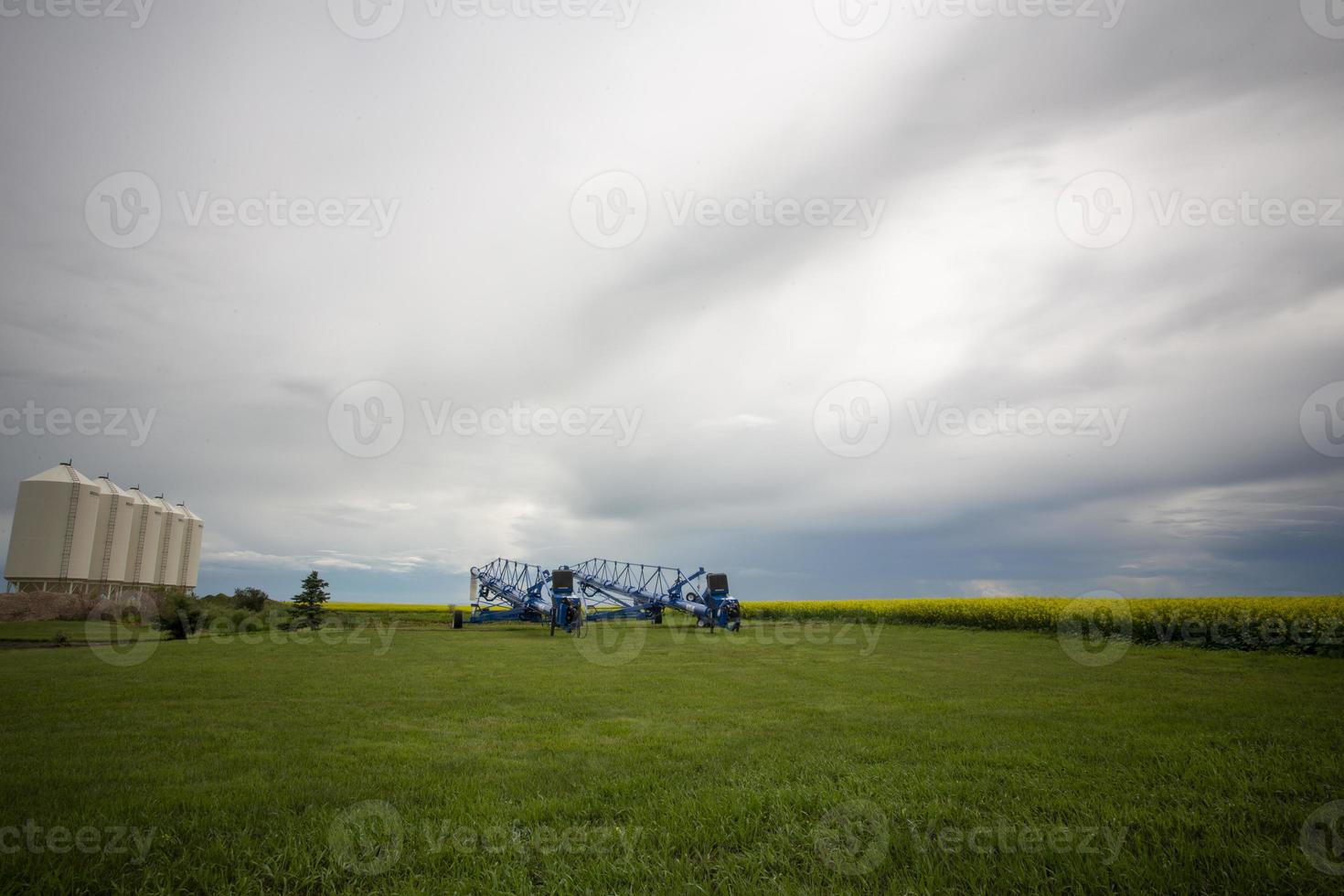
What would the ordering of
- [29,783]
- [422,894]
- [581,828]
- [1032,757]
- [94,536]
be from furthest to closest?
[94,536]
[1032,757]
[29,783]
[581,828]
[422,894]

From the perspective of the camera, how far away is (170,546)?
155 feet

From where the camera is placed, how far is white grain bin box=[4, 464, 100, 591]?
3678cm

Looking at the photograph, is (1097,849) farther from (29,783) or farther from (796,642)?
(796,642)

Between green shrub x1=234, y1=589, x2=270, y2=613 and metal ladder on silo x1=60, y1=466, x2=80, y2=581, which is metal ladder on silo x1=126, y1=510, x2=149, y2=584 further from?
green shrub x1=234, y1=589, x2=270, y2=613

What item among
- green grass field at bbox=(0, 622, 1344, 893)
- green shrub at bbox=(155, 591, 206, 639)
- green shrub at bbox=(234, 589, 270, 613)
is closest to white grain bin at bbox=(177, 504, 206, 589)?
green shrub at bbox=(234, 589, 270, 613)

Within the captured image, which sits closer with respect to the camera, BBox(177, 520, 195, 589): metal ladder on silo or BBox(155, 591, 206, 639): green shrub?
BBox(155, 591, 206, 639): green shrub

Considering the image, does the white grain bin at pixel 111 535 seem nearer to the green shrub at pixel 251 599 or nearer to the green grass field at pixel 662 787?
the green shrub at pixel 251 599

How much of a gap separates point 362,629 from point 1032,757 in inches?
1307

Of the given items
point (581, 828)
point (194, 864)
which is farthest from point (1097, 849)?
point (194, 864)

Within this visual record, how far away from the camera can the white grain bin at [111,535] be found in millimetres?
39938

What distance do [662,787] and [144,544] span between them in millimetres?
53463

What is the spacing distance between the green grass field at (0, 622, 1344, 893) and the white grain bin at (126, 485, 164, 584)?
39.6 meters

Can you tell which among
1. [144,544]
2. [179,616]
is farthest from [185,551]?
[179,616]

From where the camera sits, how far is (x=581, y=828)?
16.1 ft
